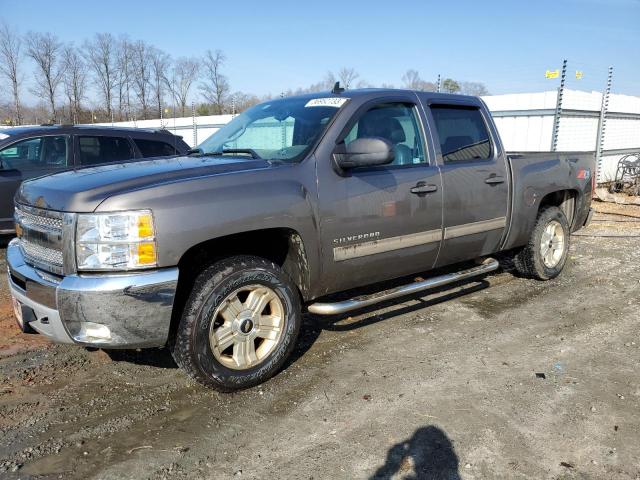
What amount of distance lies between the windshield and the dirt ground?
1.56 metres

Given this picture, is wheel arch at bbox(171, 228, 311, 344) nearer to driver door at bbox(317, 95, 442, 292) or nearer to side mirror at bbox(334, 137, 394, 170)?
driver door at bbox(317, 95, 442, 292)

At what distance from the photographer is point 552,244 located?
5797 millimetres

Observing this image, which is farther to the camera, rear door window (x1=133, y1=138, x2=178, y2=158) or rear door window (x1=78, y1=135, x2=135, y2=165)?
rear door window (x1=133, y1=138, x2=178, y2=158)

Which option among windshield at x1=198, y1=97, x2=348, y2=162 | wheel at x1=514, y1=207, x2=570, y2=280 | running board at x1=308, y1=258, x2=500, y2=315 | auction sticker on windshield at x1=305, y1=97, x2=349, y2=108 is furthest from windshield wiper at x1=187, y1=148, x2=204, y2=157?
wheel at x1=514, y1=207, x2=570, y2=280

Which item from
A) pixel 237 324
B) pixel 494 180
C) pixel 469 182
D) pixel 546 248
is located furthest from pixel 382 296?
pixel 546 248

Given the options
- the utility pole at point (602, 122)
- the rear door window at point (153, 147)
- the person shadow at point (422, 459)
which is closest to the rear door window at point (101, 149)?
the rear door window at point (153, 147)

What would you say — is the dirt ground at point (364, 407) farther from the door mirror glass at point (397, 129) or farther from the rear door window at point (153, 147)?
the rear door window at point (153, 147)

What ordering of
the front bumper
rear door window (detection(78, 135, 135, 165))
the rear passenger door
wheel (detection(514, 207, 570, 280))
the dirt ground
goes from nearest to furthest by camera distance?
the dirt ground
the front bumper
the rear passenger door
wheel (detection(514, 207, 570, 280))
rear door window (detection(78, 135, 135, 165))

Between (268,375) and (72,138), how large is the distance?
17.2 ft

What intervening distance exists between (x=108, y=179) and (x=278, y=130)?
1447mm

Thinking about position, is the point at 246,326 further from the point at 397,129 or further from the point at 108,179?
the point at 397,129

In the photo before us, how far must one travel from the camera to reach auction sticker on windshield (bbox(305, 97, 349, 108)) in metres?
3.89

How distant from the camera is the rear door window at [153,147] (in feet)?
24.4

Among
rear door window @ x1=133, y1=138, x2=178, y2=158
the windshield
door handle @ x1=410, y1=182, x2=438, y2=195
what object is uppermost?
the windshield
